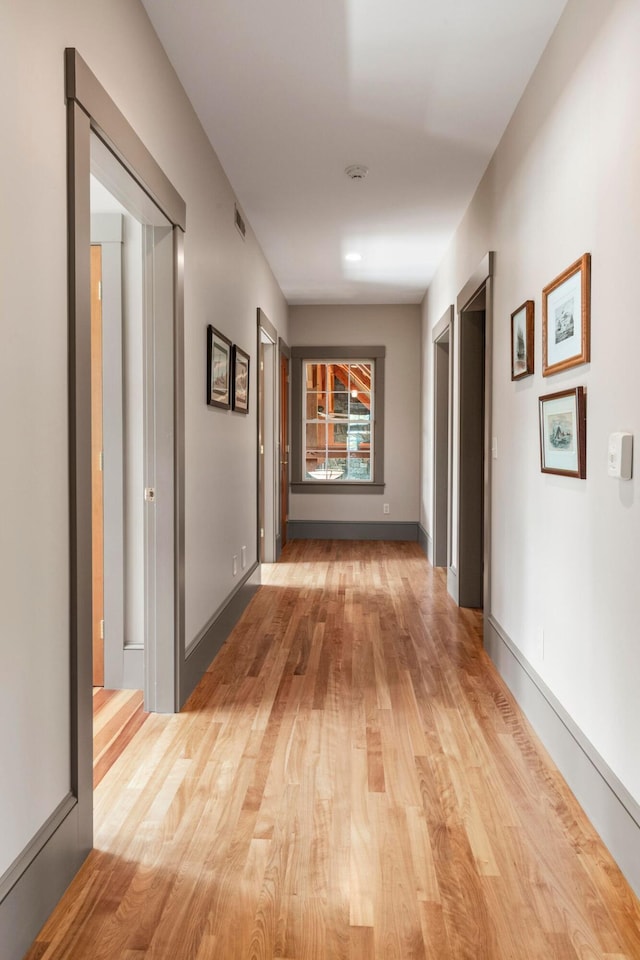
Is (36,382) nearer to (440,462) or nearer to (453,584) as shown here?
(453,584)

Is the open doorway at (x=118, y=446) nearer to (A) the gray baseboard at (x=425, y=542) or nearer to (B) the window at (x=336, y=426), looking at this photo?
(A) the gray baseboard at (x=425, y=542)

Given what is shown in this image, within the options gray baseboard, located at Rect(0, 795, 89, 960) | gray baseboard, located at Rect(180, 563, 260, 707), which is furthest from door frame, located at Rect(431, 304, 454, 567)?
gray baseboard, located at Rect(0, 795, 89, 960)

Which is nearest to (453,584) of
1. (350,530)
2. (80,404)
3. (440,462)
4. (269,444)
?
(440,462)

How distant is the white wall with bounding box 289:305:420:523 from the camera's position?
7762mm

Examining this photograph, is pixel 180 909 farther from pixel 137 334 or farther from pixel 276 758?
pixel 137 334

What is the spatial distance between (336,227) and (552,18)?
253cm

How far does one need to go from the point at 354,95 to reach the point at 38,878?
3.11m

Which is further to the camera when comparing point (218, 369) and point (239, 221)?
point (239, 221)

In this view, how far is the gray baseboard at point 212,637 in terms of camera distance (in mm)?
3029

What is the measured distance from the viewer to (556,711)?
8.00ft

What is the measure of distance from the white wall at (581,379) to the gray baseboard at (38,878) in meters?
1.46

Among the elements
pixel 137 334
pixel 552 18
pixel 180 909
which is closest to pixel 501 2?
pixel 552 18

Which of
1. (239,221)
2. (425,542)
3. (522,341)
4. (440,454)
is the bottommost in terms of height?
(425,542)

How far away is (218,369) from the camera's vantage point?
142 inches
